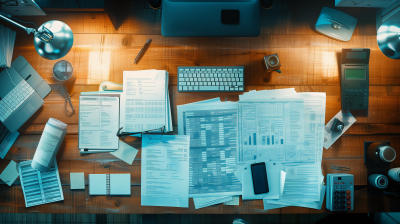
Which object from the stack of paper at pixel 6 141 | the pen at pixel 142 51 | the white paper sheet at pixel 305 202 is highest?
the pen at pixel 142 51

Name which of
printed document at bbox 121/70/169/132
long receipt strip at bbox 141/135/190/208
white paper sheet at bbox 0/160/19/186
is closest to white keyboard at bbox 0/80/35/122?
white paper sheet at bbox 0/160/19/186

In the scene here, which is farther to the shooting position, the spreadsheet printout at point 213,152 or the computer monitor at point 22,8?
the spreadsheet printout at point 213,152

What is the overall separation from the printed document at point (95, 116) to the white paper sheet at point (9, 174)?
440 mm

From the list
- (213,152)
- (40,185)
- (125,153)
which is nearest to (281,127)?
(213,152)

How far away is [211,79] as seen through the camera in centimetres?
122

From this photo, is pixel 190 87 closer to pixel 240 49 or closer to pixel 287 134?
pixel 240 49

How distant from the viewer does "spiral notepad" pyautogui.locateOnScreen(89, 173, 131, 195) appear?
1.22 m

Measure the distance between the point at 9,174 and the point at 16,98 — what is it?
0.45m

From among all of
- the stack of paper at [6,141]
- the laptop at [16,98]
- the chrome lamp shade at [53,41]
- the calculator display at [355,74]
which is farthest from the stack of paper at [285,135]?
the stack of paper at [6,141]

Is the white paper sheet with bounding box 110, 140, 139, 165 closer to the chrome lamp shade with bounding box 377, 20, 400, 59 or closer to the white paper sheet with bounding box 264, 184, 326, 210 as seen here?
the white paper sheet with bounding box 264, 184, 326, 210

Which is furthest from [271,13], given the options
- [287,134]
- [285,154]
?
[285,154]

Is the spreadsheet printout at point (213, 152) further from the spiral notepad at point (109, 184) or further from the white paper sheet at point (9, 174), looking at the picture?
the white paper sheet at point (9, 174)

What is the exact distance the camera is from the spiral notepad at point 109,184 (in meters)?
1.22

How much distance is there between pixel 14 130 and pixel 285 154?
158 centimetres
